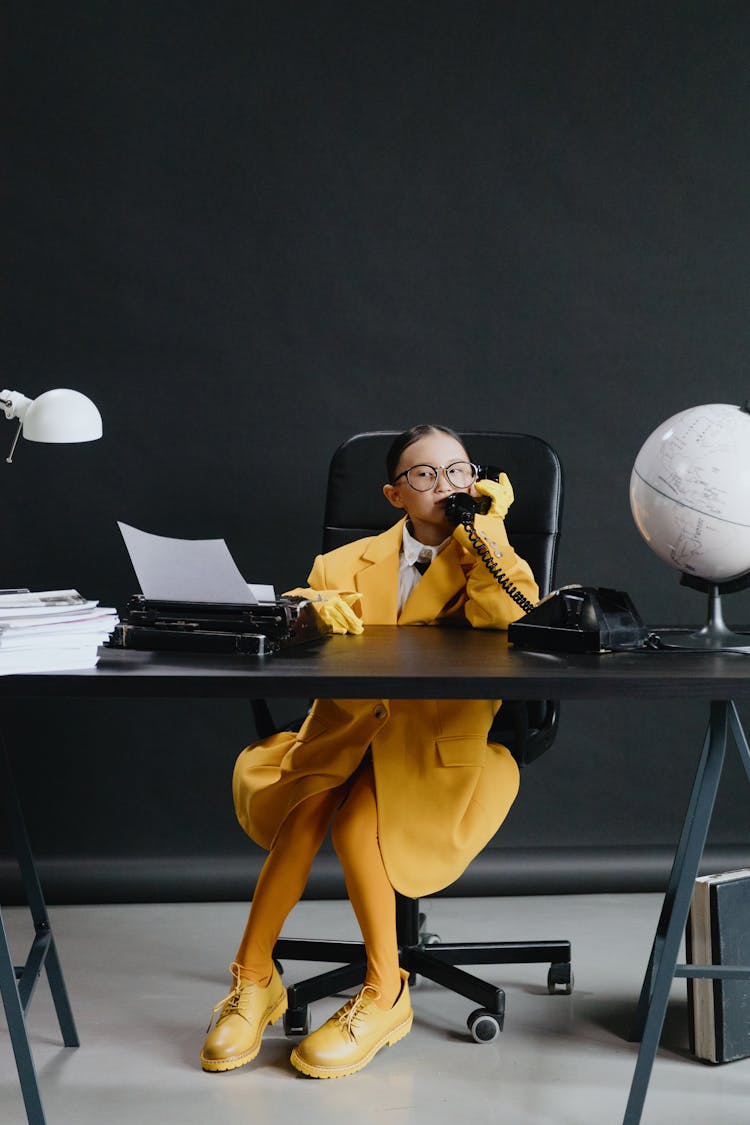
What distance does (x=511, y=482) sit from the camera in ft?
8.04

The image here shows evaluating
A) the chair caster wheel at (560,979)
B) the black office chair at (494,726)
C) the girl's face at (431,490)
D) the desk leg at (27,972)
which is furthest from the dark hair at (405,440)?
the chair caster wheel at (560,979)

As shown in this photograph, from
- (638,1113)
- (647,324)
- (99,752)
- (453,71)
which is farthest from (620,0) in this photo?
(638,1113)

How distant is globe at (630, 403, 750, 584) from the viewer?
1.75 m

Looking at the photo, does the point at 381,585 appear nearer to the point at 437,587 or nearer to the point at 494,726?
the point at 437,587

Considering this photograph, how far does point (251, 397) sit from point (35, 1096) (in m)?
1.83

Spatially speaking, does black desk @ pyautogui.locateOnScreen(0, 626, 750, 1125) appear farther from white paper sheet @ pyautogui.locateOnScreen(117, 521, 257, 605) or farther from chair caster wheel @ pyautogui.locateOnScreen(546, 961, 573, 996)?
chair caster wheel @ pyautogui.locateOnScreen(546, 961, 573, 996)

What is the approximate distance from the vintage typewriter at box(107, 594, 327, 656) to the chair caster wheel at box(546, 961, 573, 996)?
3.21 feet

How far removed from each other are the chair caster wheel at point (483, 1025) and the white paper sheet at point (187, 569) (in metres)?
0.92

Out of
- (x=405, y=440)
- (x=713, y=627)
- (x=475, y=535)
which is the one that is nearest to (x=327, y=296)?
(x=405, y=440)

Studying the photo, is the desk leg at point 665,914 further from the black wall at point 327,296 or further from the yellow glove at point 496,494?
the black wall at point 327,296

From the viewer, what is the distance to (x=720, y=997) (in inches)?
78.1

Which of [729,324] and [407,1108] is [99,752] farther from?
[729,324]

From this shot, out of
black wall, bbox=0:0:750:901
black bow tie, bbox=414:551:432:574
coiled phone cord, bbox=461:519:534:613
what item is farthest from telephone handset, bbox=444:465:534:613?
black wall, bbox=0:0:750:901

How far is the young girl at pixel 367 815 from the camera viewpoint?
199cm
